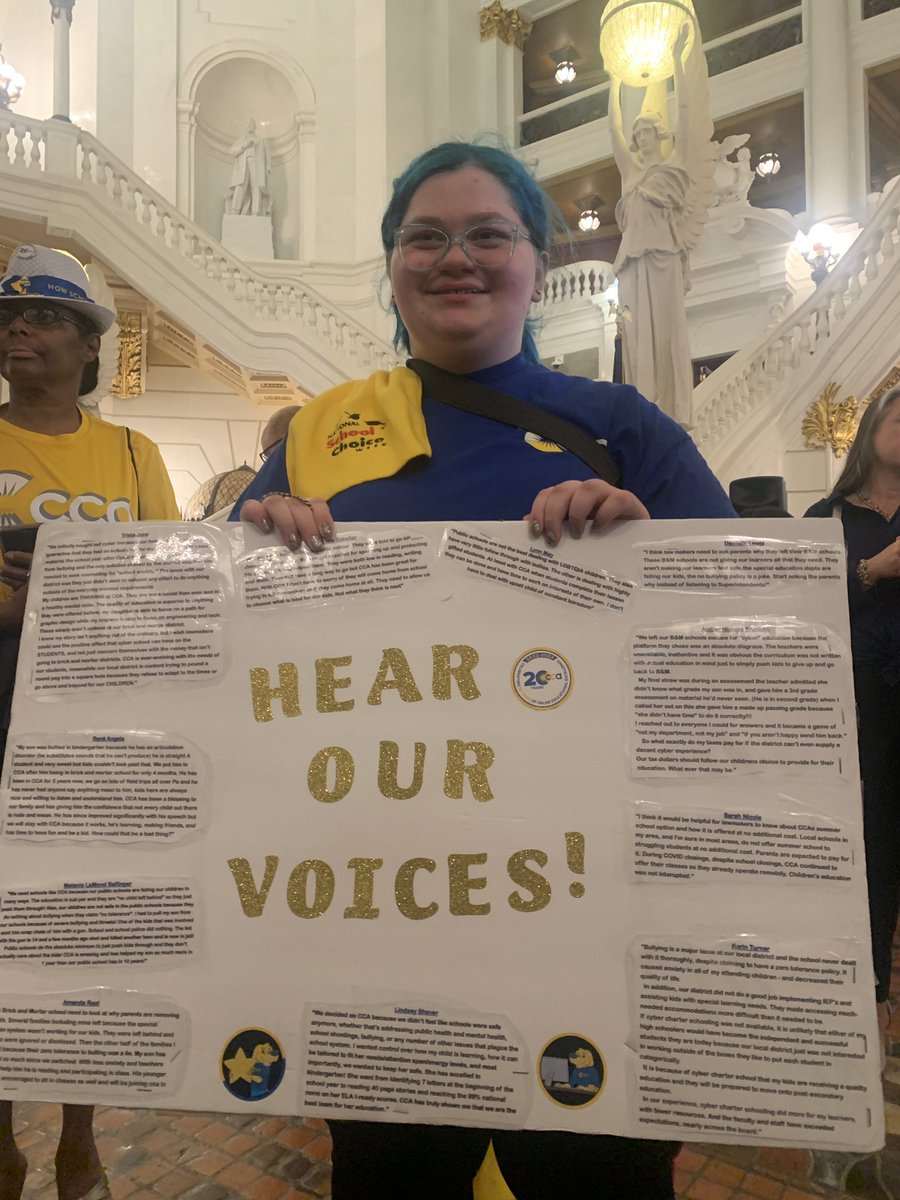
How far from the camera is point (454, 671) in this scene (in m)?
1.07

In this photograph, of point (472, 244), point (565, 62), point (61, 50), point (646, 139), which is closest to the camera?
point (472, 244)

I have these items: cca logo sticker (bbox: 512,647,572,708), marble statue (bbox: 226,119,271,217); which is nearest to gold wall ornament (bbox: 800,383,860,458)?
cca logo sticker (bbox: 512,647,572,708)

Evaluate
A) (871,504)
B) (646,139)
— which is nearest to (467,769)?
(871,504)

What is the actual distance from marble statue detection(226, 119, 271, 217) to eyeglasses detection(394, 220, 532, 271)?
13.5m

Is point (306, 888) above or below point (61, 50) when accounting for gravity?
below

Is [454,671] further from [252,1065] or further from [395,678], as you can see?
[252,1065]

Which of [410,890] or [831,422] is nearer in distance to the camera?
[410,890]

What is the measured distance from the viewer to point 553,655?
3.49 feet

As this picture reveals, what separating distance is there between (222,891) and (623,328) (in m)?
5.93

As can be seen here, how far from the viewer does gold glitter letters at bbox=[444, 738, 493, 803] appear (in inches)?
41.1

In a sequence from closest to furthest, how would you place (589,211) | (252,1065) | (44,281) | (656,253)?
(252,1065)
(44,281)
(656,253)
(589,211)

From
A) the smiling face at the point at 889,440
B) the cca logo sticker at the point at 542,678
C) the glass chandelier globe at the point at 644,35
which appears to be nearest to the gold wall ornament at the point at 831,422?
the glass chandelier globe at the point at 644,35

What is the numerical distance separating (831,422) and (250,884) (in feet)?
26.5

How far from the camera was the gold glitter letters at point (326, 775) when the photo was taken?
41.8 inches
